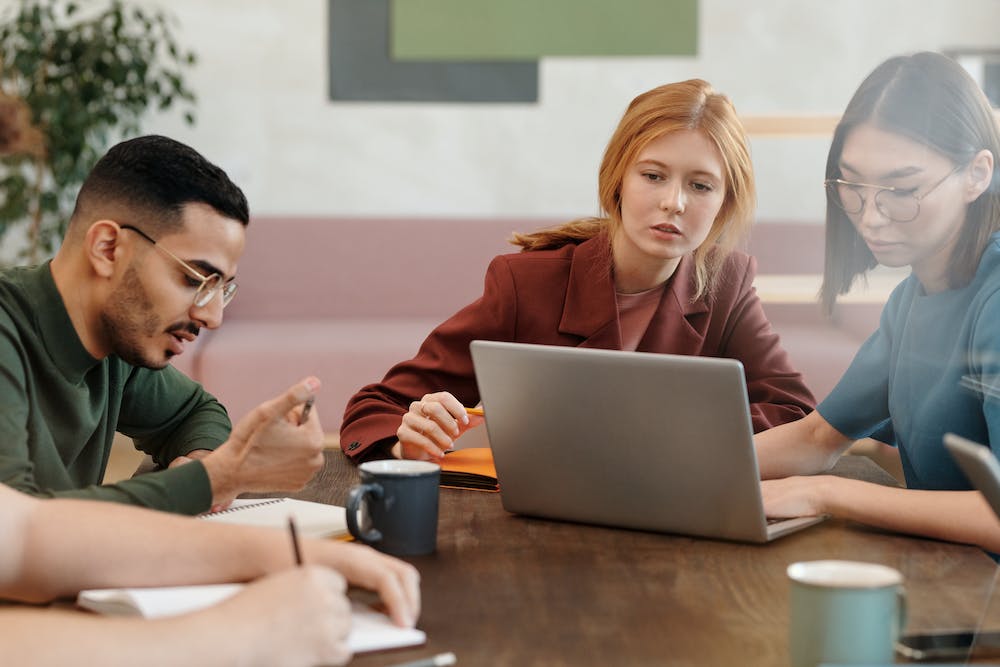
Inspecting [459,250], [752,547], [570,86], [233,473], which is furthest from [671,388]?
[570,86]

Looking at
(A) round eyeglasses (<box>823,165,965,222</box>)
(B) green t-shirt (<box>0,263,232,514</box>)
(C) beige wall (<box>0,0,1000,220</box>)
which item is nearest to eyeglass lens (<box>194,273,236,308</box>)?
(B) green t-shirt (<box>0,263,232,514</box>)

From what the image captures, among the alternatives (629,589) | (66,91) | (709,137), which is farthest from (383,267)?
(629,589)

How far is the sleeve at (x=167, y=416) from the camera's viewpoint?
165cm

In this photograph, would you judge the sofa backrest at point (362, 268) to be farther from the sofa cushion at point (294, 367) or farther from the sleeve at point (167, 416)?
the sleeve at point (167, 416)

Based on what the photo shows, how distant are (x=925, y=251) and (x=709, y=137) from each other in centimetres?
44

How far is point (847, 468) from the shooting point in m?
1.64

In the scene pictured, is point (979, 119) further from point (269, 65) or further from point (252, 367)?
point (269, 65)

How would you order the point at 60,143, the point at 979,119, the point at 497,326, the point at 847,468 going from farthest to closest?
the point at 60,143 → the point at 497,326 → the point at 847,468 → the point at 979,119

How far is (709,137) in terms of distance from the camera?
72.1 inches

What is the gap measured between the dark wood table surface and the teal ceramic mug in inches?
1.9

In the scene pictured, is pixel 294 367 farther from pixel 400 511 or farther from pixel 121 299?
pixel 400 511

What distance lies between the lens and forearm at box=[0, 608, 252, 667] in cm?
81

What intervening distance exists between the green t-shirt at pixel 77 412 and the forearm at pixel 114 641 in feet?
1.03

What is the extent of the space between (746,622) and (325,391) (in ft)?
8.82
